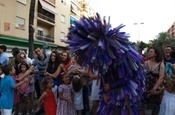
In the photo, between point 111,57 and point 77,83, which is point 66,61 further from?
point 111,57

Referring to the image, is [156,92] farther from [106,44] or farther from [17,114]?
[17,114]

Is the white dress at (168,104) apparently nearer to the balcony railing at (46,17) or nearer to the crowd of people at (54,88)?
the crowd of people at (54,88)

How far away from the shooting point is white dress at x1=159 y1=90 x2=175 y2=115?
18.6 ft

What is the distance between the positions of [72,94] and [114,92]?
2.30 m

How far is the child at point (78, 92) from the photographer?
20.8 feet

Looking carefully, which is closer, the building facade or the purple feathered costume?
the purple feathered costume

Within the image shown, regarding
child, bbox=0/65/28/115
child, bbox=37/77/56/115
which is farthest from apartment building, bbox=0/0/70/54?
child, bbox=0/65/28/115

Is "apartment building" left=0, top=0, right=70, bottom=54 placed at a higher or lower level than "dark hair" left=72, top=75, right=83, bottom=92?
higher

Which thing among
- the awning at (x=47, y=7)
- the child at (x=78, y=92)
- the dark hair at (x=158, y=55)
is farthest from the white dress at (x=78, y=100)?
the awning at (x=47, y=7)

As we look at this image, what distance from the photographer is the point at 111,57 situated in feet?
12.9

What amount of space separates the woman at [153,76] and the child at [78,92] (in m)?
1.43

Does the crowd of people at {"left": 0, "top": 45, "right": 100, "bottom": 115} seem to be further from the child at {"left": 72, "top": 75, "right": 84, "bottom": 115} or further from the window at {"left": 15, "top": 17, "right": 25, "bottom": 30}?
the window at {"left": 15, "top": 17, "right": 25, "bottom": 30}

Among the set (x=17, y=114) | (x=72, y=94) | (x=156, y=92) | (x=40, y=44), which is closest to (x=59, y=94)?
(x=72, y=94)

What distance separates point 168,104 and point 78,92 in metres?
1.90
